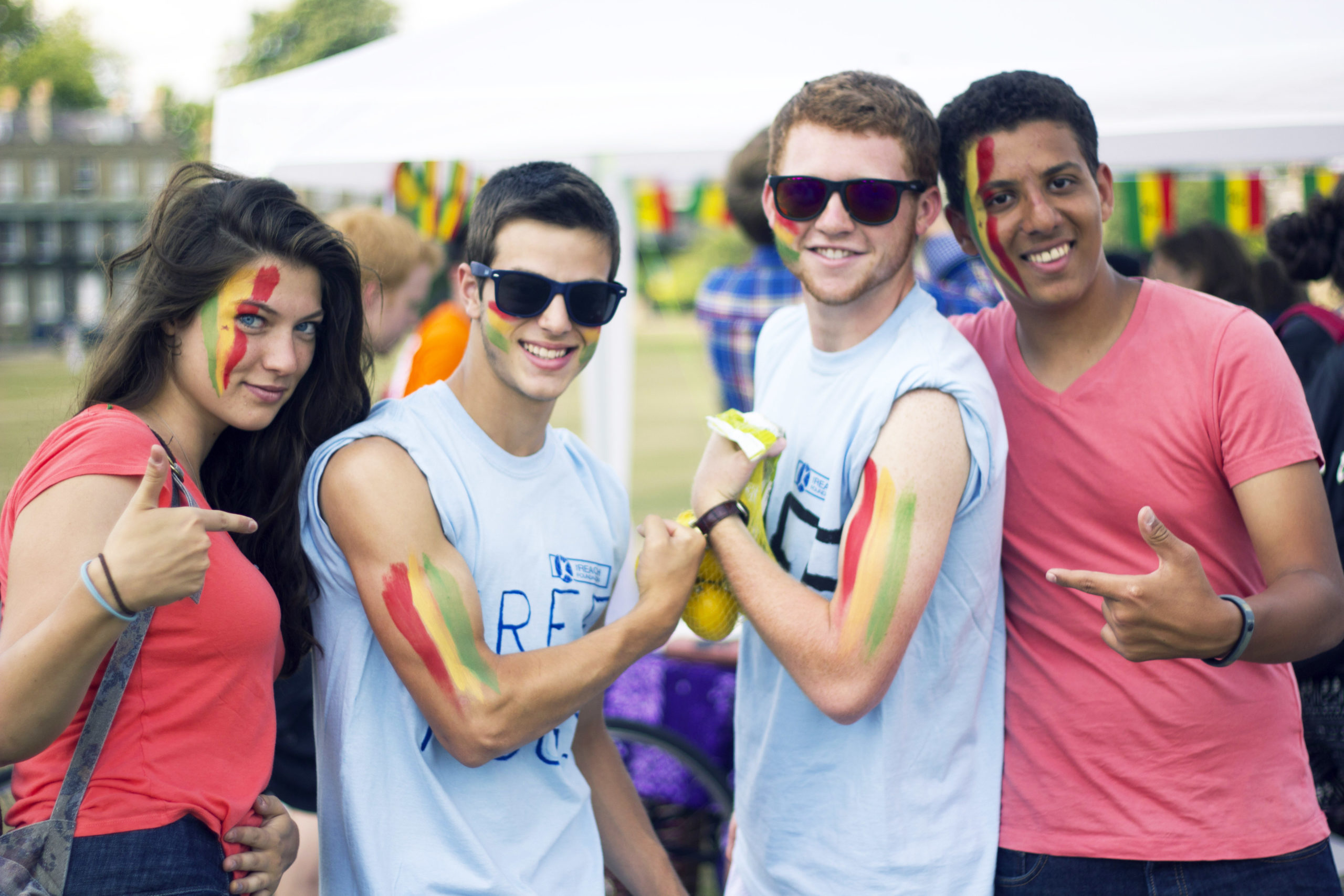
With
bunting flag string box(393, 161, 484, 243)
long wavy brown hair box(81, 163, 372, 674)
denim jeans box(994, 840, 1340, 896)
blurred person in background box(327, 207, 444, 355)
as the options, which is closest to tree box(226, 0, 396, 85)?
bunting flag string box(393, 161, 484, 243)

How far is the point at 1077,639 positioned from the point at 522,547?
1064mm

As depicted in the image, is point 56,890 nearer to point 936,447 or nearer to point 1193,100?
point 936,447

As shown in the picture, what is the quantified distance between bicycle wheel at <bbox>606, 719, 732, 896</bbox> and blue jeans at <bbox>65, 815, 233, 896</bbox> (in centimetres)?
195

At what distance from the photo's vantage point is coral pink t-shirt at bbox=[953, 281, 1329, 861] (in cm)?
179

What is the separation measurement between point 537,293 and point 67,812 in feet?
3.71

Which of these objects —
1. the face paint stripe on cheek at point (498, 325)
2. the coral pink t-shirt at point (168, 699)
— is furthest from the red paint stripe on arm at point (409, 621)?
the face paint stripe on cheek at point (498, 325)

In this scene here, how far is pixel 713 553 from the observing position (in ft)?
6.34

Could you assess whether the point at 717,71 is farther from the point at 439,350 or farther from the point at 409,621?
the point at 409,621

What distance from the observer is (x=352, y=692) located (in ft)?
5.94

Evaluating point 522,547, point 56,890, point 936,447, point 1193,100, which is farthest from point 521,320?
point 1193,100

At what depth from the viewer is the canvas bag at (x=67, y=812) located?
57.6 inches

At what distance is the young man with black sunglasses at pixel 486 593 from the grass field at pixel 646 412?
39 centimetres

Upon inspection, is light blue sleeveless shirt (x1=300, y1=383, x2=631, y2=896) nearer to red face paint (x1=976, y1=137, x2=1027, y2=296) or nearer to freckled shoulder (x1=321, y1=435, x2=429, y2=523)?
freckled shoulder (x1=321, y1=435, x2=429, y2=523)

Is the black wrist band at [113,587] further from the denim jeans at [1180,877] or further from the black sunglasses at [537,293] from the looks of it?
the denim jeans at [1180,877]
